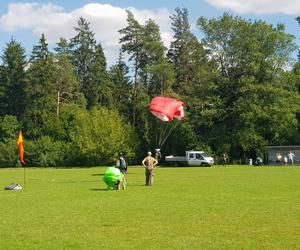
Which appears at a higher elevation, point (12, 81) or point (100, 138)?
point (12, 81)

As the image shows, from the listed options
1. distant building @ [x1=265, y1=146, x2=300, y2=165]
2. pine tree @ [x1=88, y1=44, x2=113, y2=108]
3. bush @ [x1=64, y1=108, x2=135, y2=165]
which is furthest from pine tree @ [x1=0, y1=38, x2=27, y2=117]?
distant building @ [x1=265, y1=146, x2=300, y2=165]

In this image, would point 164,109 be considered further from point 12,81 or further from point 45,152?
point 12,81

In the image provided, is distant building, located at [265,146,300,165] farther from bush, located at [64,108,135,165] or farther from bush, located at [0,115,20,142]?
bush, located at [0,115,20,142]

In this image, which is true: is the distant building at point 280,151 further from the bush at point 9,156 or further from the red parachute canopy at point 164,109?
the bush at point 9,156

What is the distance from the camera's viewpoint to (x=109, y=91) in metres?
95.4

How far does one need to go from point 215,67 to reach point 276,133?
553 inches

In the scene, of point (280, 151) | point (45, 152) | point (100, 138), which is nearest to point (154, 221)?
point (280, 151)

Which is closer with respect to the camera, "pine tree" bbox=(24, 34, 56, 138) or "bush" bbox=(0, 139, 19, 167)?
"bush" bbox=(0, 139, 19, 167)

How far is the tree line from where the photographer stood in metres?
75.4

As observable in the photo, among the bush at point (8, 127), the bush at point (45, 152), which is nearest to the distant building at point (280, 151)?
the bush at point (45, 152)

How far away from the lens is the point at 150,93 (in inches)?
3580

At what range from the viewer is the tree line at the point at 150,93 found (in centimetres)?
7544

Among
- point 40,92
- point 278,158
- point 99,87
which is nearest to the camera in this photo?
point 278,158

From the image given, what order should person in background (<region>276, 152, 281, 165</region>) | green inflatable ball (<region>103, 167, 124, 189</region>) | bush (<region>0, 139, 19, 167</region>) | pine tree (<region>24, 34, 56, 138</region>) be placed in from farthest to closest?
pine tree (<region>24, 34, 56, 138</region>)
bush (<region>0, 139, 19, 167</region>)
person in background (<region>276, 152, 281, 165</region>)
green inflatable ball (<region>103, 167, 124, 189</region>)
